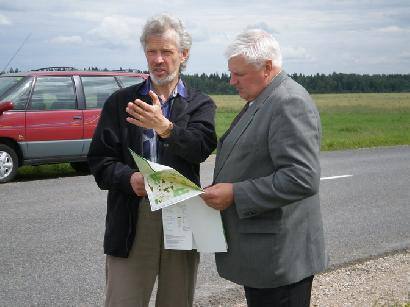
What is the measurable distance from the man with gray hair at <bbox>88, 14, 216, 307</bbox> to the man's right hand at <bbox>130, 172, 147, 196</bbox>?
0.03 m

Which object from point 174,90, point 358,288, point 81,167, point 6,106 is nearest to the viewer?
point 174,90

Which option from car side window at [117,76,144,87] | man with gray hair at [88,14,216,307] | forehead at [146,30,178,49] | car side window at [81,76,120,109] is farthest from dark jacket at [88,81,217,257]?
car side window at [117,76,144,87]

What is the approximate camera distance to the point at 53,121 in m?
11.3

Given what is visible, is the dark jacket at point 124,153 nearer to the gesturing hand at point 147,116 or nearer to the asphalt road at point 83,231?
the gesturing hand at point 147,116

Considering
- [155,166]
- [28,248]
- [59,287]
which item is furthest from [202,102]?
[28,248]

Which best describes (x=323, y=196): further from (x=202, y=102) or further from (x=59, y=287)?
(x=202, y=102)

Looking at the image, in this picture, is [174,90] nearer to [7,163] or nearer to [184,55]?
[184,55]

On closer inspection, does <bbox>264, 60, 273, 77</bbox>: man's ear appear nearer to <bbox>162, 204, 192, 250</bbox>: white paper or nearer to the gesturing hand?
the gesturing hand

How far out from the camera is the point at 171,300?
3.28 m

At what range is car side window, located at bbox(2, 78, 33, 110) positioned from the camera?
1106 centimetres

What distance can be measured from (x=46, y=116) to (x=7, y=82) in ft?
3.00

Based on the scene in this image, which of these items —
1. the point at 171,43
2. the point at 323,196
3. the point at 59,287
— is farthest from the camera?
the point at 323,196

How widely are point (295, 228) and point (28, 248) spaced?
4.54 meters

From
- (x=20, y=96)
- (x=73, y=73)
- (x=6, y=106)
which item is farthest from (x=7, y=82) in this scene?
(x=73, y=73)
